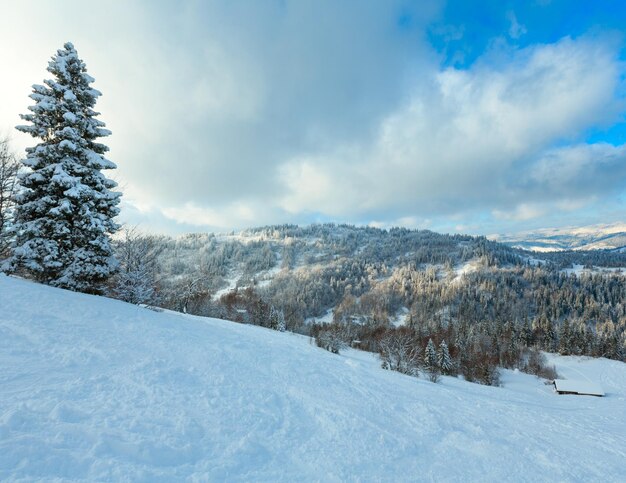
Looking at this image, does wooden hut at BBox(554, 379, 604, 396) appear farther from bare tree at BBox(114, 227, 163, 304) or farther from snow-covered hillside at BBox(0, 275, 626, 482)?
bare tree at BBox(114, 227, 163, 304)

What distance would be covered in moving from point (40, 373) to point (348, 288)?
177m

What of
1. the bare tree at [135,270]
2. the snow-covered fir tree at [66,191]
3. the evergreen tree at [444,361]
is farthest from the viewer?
the evergreen tree at [444,361]

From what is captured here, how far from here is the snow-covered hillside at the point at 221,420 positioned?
13.4 ft

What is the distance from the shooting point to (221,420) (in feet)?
18.4

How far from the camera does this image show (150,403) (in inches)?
219

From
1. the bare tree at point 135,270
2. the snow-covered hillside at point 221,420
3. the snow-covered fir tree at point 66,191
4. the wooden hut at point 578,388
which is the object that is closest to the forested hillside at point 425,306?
the bare tree at point 135,270

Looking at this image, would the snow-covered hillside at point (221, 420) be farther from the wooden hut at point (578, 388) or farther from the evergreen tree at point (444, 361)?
the wooden hut at point (578, 388)

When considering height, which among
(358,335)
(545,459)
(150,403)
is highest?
(150,403)

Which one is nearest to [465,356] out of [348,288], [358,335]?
[358,335]

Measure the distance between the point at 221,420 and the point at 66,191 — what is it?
543 inches

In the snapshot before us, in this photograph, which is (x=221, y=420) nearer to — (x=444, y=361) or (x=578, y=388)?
(x=444, y=361)

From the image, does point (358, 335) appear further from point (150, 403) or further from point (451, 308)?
point (150, 403)

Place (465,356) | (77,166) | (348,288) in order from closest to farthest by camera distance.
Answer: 1. (77,166)
2. (465,356)
3. (348,288)

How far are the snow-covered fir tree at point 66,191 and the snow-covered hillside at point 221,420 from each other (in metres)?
3.64
